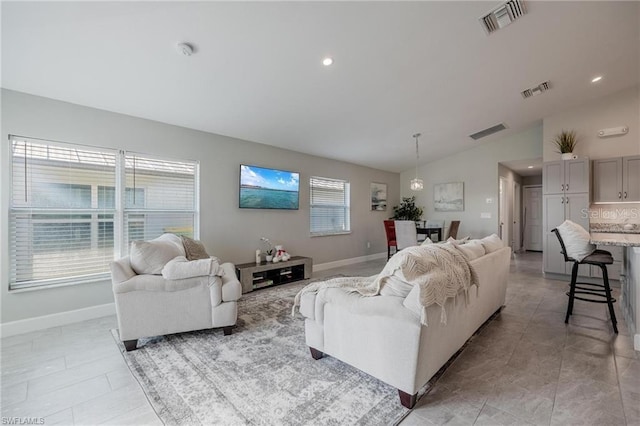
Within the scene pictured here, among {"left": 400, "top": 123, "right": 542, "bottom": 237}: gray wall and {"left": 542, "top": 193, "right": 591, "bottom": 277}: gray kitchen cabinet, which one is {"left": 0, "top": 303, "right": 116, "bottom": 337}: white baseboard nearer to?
{"left": 542, "top": 193, "right": 591, "bottom": 277}: gray kitchen cabinet

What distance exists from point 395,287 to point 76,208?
3448 millimetres

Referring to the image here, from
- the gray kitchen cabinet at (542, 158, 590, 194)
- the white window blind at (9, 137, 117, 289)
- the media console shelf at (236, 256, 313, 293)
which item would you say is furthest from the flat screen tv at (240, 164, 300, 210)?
the gray kitchen cabinet at (542, 158, 590, 194)

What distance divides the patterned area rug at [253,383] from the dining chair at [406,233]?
11.0 ft

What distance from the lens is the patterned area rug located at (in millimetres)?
1561

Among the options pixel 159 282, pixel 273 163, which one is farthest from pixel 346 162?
pixel 159 282

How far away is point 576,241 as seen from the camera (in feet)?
9.48

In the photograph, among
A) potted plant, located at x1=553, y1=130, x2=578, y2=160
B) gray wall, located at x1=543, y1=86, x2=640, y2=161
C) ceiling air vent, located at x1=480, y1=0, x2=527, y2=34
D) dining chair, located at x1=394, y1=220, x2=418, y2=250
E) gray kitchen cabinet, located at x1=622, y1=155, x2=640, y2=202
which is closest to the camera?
ceiling air vent, located at x1=480, y1=0, x2=527, y2=34

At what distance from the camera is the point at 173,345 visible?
2418 millimetres

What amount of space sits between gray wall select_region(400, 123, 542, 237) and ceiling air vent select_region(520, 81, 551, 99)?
5.84 feet

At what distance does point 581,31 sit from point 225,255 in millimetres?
5142

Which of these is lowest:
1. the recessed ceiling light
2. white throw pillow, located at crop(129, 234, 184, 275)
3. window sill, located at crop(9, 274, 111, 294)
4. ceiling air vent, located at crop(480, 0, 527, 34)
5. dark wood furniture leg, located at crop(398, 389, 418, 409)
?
dark wood furniture leg, located at crop(398, 389, 418, 409)

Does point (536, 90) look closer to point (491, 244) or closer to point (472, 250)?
point (491, 244)

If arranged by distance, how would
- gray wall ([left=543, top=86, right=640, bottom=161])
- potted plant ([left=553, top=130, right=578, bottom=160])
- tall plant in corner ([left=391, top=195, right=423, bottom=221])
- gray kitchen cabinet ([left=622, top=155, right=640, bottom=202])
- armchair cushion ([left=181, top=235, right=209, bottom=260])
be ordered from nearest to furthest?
armchair cushion ([left=181, top=235, right=209, bottom=260])
gray kitchen cabinet ([left=622, top=155, right=640, bottom=202])
gray wall ([left=543, top=86, right=640, bottom=161])
potted plant ([left=553, top=130, right=578, bottom=160])
tall plant in corner ([left=391, top=195, right=423, bottom=221])

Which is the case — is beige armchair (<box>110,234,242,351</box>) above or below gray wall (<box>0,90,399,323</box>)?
below
